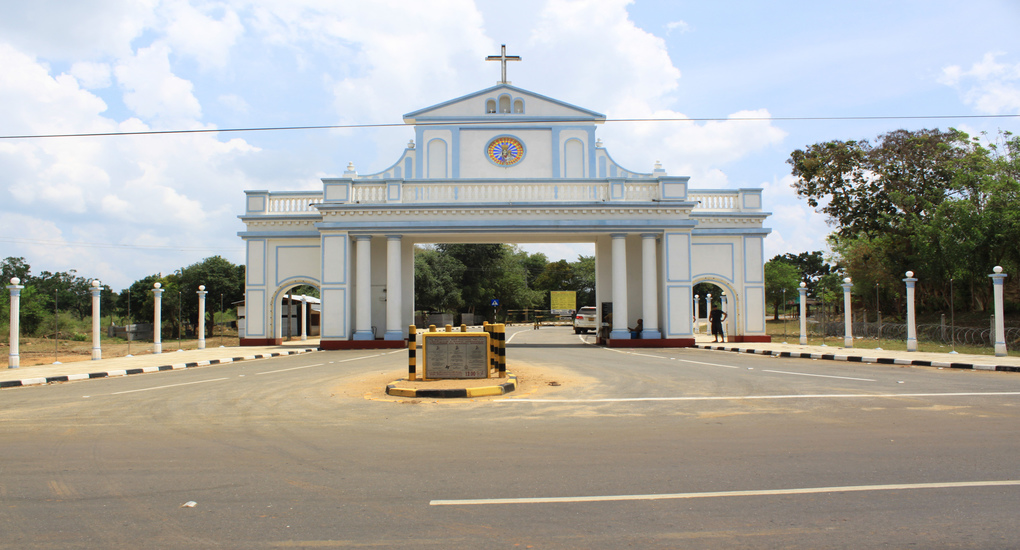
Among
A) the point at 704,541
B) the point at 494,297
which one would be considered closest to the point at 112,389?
the point at 704,541

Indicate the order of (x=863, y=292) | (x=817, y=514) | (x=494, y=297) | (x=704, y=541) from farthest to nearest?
1. (x=494, y=297)
2. (x=863, y=292)
3. (x=817, y=514)
4. (x=704, y=541)

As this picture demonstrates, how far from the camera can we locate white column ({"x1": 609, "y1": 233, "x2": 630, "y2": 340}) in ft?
86.3

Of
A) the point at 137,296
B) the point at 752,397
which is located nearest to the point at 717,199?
the point at 752,397

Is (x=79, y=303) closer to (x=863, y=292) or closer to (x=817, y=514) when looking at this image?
(x=863, y=292)

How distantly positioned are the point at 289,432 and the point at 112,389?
23.1ft

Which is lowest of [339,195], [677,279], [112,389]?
[112,389]

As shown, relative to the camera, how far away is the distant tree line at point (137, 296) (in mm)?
39656

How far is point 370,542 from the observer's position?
4.10 metres

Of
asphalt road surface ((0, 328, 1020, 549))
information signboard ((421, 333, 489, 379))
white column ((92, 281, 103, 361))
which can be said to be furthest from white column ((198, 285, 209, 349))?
information signboard ((421, 333, 489, 379))

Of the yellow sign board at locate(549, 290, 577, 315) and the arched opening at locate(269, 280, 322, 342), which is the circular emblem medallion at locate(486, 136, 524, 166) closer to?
the arched opening at locate(269, 280, 322, 342)

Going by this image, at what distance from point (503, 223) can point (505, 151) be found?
13.5 ft

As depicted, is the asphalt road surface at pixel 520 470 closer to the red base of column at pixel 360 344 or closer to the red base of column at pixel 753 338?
the red base of column at pixel 360 344

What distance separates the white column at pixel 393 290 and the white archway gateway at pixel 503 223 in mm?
48

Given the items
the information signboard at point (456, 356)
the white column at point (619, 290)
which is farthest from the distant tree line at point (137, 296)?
the information signboard at point (456, 356)
